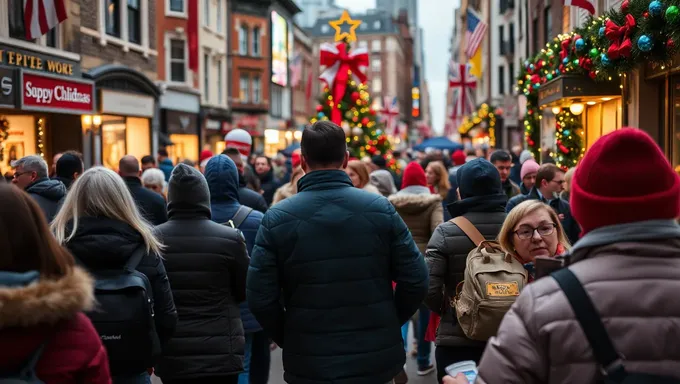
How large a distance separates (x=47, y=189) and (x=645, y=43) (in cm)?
603

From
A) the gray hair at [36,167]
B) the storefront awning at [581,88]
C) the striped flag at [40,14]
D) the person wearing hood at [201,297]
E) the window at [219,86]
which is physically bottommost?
the person wearing hood at [201,297]

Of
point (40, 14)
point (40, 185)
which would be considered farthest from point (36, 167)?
point (40, 14)

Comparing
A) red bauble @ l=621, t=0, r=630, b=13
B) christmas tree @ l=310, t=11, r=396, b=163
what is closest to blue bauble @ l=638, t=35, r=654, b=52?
red bauble @ l=621, t=0, r=630, b=13

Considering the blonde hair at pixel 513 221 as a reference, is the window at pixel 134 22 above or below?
above

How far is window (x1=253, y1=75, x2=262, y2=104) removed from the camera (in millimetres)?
45844

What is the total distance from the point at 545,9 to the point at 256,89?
77.5ft

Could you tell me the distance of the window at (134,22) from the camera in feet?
73.9

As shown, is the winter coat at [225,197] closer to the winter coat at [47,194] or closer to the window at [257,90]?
the winter coat at [47,194]

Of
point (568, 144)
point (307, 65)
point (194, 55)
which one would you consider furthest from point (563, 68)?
point (307, 65)

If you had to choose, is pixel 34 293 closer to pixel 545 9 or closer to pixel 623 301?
pixel 623 301

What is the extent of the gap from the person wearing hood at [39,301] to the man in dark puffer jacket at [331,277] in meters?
1.42

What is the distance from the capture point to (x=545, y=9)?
83.3 ft

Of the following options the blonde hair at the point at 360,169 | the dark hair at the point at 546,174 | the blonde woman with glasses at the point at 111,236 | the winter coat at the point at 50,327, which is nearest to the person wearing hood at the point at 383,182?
the blonde hair at the point at 360,169

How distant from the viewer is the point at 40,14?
14.0 meters
